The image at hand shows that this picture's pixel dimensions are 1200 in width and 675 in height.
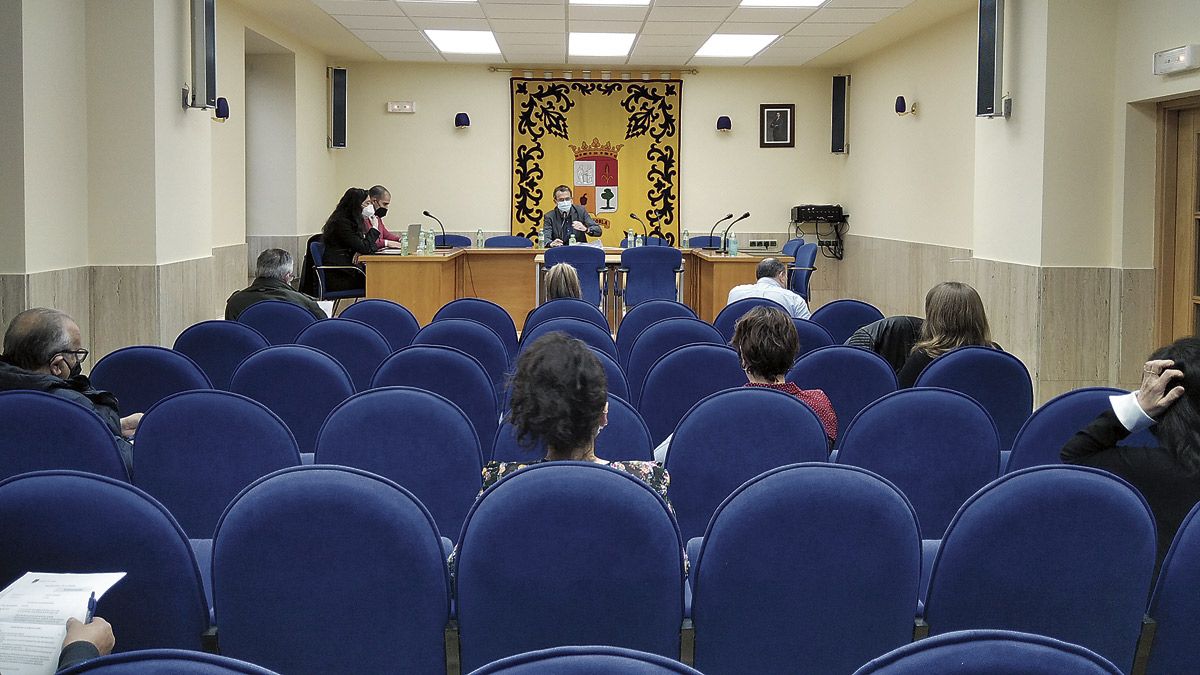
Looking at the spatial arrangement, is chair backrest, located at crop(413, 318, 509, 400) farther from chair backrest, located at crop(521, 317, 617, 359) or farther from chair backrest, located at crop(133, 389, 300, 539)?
chair backrest, located at crop(133, 389, 300, 539)

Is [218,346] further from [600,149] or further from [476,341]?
[600,149]

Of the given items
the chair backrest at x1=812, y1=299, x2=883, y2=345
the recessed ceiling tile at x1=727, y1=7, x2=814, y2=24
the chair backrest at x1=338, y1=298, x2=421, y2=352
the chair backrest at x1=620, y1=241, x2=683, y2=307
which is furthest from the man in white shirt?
the recessed ceiling tile at x1=727, y1=7, x2=814, y2=24

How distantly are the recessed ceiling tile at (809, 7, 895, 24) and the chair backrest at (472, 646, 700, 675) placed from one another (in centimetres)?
1022

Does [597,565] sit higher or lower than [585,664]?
lower

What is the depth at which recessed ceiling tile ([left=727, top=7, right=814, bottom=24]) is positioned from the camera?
35.0 feet

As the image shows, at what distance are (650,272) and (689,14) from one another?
2.55 meters

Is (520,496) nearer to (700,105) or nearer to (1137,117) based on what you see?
(1137,117)

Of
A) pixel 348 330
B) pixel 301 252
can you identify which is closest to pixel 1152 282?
pixel 348 330

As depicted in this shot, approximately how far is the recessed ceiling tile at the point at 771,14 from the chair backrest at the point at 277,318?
621 cm

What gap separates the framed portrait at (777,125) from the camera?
49.7 ft

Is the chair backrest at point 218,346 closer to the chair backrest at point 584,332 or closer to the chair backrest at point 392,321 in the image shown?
the chair backrest at point 392,321

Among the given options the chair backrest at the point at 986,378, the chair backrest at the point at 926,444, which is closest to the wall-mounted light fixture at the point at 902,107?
the chair backrest at the point at 986,378

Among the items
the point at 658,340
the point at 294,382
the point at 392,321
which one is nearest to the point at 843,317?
the point at 658,340

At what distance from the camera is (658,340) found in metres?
5.29
